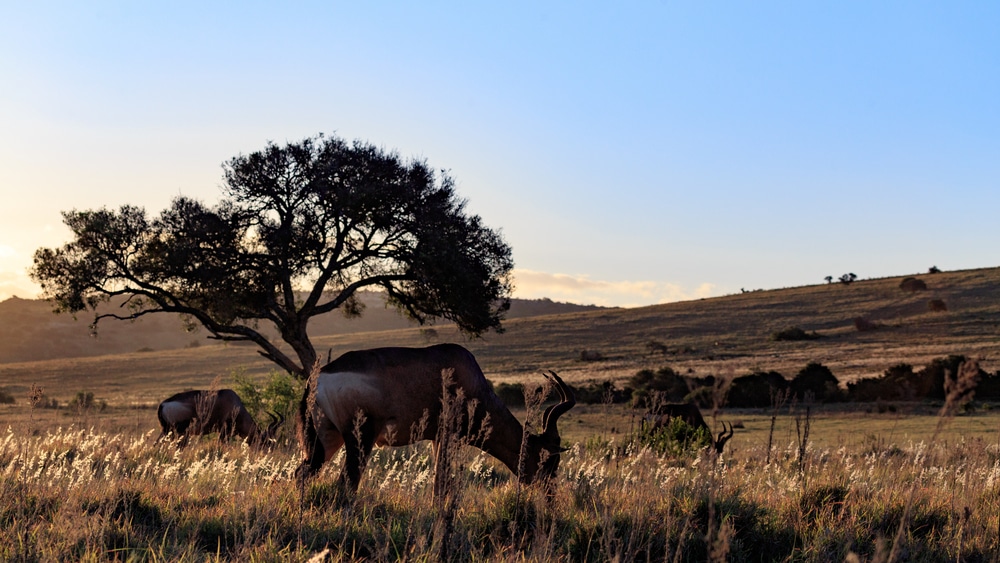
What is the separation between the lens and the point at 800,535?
6.75m

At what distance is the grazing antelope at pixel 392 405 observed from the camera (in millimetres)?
8102

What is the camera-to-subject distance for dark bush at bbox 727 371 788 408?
38.4 m

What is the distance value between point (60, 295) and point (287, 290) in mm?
6654

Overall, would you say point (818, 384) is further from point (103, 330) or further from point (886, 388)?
point (103, 330)

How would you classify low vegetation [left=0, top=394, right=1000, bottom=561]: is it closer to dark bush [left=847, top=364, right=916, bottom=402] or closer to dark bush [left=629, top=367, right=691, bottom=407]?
dark bush [left=847, top=364, right=916, bottom=402]

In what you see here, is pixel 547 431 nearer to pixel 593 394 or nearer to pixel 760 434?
pixel 760 434

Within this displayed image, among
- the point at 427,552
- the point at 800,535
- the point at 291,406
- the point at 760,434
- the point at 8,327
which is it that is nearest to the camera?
the point at 427,552

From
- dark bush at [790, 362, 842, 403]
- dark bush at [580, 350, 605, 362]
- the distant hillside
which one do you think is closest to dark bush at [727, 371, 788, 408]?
dark bush at [790, 362, 842, 403]

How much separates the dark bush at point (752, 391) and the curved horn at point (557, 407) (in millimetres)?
30867

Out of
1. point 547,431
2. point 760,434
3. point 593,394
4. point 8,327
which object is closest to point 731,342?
point 593,394

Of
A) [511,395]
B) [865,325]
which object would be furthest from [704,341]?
A: [511,395]

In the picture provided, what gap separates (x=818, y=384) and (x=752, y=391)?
4.70 m

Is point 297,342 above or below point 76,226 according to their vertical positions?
below

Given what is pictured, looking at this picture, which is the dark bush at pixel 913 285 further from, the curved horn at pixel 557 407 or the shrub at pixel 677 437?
the curved horn at pixel 557 407
